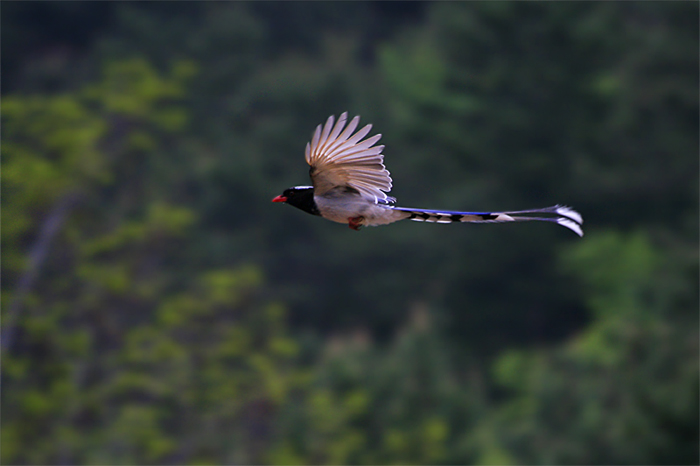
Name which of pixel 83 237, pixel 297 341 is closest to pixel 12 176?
pixel 83 237

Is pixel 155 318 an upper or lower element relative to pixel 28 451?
upper

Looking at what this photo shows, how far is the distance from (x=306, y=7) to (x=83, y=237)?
10140mm

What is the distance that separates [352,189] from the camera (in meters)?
3.64

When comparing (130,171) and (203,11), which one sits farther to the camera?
(203,11)

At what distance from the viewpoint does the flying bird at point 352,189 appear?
339cm

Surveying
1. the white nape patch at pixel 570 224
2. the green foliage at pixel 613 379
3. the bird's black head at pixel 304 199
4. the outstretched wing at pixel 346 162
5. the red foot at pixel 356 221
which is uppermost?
the green foliage at pixel 613 379

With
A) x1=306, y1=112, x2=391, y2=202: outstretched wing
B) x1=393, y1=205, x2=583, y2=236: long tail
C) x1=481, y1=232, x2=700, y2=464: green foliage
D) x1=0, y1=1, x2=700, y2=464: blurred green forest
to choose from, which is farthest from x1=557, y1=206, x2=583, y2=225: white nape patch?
x1=0, y1=1, x2=700, y2=464: blurred green forest

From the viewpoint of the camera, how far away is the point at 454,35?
1739 cm

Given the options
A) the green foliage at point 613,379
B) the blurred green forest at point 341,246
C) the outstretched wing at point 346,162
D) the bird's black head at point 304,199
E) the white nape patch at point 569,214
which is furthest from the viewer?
the blurred green forest at point 341,246

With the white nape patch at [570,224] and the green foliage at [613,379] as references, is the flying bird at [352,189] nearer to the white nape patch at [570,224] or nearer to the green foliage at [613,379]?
the white nape patch at [570,224]

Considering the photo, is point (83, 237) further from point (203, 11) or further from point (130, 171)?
point (203, 11)

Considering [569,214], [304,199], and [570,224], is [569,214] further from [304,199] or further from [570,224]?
[304,199]

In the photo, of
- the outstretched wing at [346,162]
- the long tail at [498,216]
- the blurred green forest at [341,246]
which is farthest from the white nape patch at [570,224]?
the blurred green forest at [341,246]

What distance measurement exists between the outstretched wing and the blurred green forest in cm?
775
